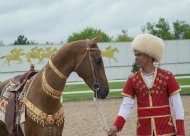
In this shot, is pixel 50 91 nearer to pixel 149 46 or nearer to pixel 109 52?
pixel 149 46

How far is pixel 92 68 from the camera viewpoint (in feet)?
14.4

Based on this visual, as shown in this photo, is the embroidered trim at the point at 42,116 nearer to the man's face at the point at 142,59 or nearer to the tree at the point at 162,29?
the man's face at the point at 142,59

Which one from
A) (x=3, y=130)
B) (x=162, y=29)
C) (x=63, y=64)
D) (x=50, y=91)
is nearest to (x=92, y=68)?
(x=63, y=64)

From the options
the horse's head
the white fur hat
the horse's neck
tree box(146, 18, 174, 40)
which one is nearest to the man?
the white fur hat

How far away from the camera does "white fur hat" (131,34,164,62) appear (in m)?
3.95

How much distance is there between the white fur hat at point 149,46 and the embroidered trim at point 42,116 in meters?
1.32

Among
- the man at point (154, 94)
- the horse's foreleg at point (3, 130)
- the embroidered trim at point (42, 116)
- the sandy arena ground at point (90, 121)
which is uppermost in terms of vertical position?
the man at point (154, 94)

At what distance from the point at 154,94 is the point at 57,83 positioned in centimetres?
113

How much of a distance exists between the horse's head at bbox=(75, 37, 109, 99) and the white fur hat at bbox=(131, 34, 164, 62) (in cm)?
57

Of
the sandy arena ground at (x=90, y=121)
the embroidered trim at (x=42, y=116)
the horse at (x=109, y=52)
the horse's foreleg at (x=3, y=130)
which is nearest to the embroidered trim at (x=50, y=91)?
the embroidered trim at (x=42, y=116)

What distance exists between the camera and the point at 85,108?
1462 centimetres

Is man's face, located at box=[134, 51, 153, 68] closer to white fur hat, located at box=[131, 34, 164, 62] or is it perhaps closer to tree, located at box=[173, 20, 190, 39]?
white fur hat, located at box=[131, 34, 164, 62]

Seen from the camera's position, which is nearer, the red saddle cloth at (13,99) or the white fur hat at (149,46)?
the white fur hat at (149,46)

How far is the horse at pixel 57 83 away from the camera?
4.40 meters
